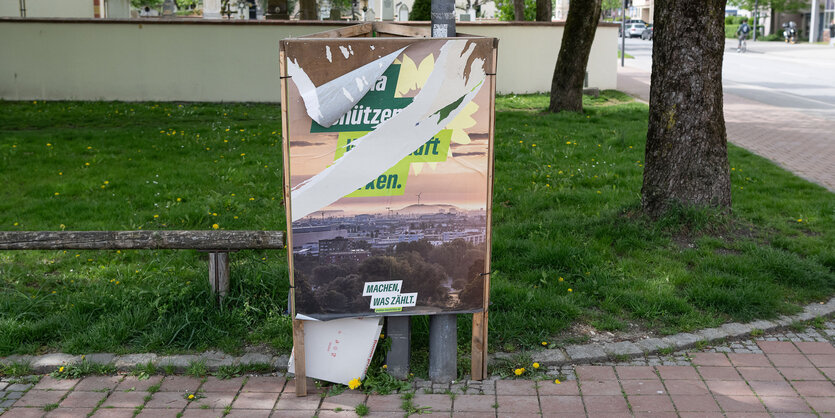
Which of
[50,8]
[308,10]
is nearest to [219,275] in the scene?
[308,10]

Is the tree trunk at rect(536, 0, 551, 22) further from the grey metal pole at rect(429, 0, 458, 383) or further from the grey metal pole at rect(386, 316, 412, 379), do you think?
the grey metal pole at rect(386, 316, 412, 379)

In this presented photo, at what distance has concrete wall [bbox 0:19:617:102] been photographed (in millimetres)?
17719

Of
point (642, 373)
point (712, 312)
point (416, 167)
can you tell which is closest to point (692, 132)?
point (712, 312)

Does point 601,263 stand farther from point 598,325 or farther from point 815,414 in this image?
point 815,414

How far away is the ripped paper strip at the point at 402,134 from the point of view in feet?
12.7

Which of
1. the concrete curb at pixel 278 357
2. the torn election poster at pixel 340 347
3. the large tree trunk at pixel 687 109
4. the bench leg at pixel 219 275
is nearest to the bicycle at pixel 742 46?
the large tree trunk at pixel 687 109

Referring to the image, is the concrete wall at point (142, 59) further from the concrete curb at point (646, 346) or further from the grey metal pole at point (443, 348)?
the grey metal pole at point (443, 348)

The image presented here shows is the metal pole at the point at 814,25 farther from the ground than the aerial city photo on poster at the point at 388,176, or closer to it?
farther from the ground

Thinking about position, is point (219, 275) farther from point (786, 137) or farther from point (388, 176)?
point (786, 137)

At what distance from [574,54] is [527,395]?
11.2m

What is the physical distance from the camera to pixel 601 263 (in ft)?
19.3

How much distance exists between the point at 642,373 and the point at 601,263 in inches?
63.0

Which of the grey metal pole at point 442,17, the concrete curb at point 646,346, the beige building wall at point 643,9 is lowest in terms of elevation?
the concrete curb at point 646,346

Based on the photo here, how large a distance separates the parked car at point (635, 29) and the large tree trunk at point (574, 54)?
5591cm
